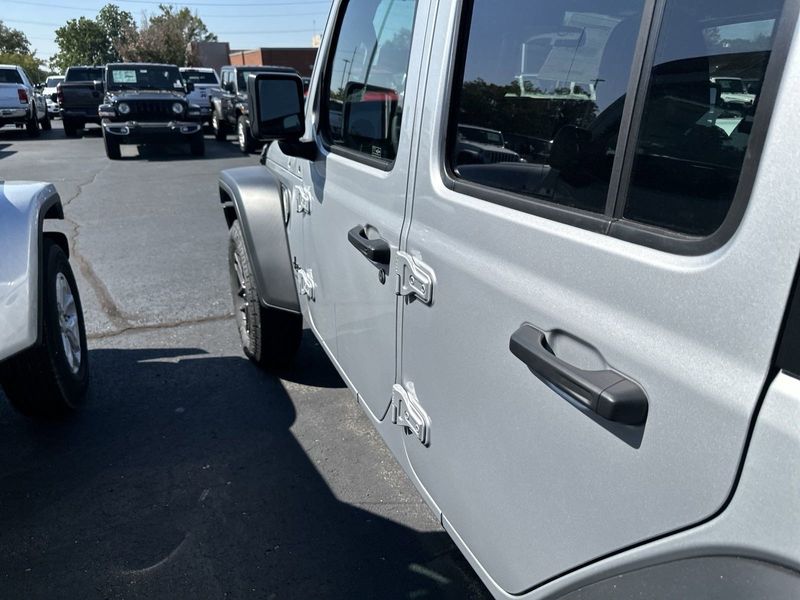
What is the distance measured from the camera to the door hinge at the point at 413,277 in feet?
5.24

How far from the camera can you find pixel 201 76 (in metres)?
21.0

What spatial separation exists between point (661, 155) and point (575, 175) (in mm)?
208

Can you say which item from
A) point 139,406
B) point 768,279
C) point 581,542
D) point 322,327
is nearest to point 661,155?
point 768,279

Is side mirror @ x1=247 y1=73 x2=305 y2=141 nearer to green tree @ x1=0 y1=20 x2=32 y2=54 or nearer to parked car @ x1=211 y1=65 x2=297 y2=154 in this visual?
parked car @ x1=211 y1=65 x2=297 y2=154

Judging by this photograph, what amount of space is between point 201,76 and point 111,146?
9087mm

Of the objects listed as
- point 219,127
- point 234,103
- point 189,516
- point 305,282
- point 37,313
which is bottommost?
point 189,516

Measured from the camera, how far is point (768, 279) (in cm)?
83

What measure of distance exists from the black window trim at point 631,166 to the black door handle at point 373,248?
33 cm

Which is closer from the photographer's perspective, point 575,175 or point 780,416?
point 780,416

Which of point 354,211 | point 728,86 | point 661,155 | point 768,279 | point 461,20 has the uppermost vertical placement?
point 461,20

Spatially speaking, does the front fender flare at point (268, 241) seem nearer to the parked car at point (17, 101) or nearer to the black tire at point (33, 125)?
the parked car at point (17, 101)

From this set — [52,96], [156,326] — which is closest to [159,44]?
[52,96]

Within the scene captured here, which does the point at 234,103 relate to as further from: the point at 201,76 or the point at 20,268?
the point at 20,268

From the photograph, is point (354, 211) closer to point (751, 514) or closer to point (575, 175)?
point (575, 175)
